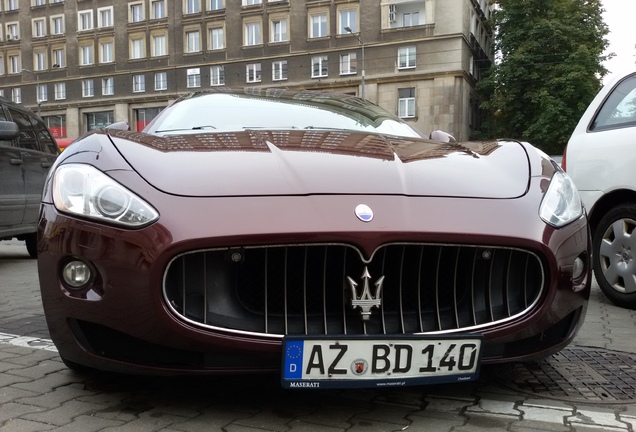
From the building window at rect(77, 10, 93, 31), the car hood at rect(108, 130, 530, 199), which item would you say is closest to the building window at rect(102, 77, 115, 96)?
the building window at rect(77, 10, 93, 31)

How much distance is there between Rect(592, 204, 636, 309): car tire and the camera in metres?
4.29

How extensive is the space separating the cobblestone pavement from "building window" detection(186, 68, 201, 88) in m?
45.5

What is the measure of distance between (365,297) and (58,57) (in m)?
55.4

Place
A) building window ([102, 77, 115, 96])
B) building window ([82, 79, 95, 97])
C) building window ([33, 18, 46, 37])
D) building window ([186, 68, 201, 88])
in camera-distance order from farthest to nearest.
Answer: building window ([33, 18, 46, 37]) → building window ([82, 79, 95, 97]) → building window ([102, 77, 115, 96]) → building window ([186, 68, 201, 88])

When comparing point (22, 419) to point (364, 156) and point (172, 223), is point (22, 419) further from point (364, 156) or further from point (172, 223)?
point (364, 156)

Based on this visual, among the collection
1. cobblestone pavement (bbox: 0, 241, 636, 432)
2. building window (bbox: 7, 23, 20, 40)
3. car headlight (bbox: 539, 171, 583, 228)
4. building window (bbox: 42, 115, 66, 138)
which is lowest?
cobblestone pavement (bbox: 0, 241, 636, 432)

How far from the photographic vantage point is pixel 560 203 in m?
2.45

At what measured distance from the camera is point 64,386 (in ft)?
8.57

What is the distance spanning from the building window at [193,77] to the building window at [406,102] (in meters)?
14.9

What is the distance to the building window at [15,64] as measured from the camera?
175 ft

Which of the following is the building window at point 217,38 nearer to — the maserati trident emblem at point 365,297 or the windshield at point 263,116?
the windshield at point 263,116

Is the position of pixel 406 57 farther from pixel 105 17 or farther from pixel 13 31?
pixel 13 31

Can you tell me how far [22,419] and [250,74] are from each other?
4416 centimetres

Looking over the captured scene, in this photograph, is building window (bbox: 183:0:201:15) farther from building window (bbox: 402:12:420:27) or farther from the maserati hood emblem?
the maserati hood emblem
